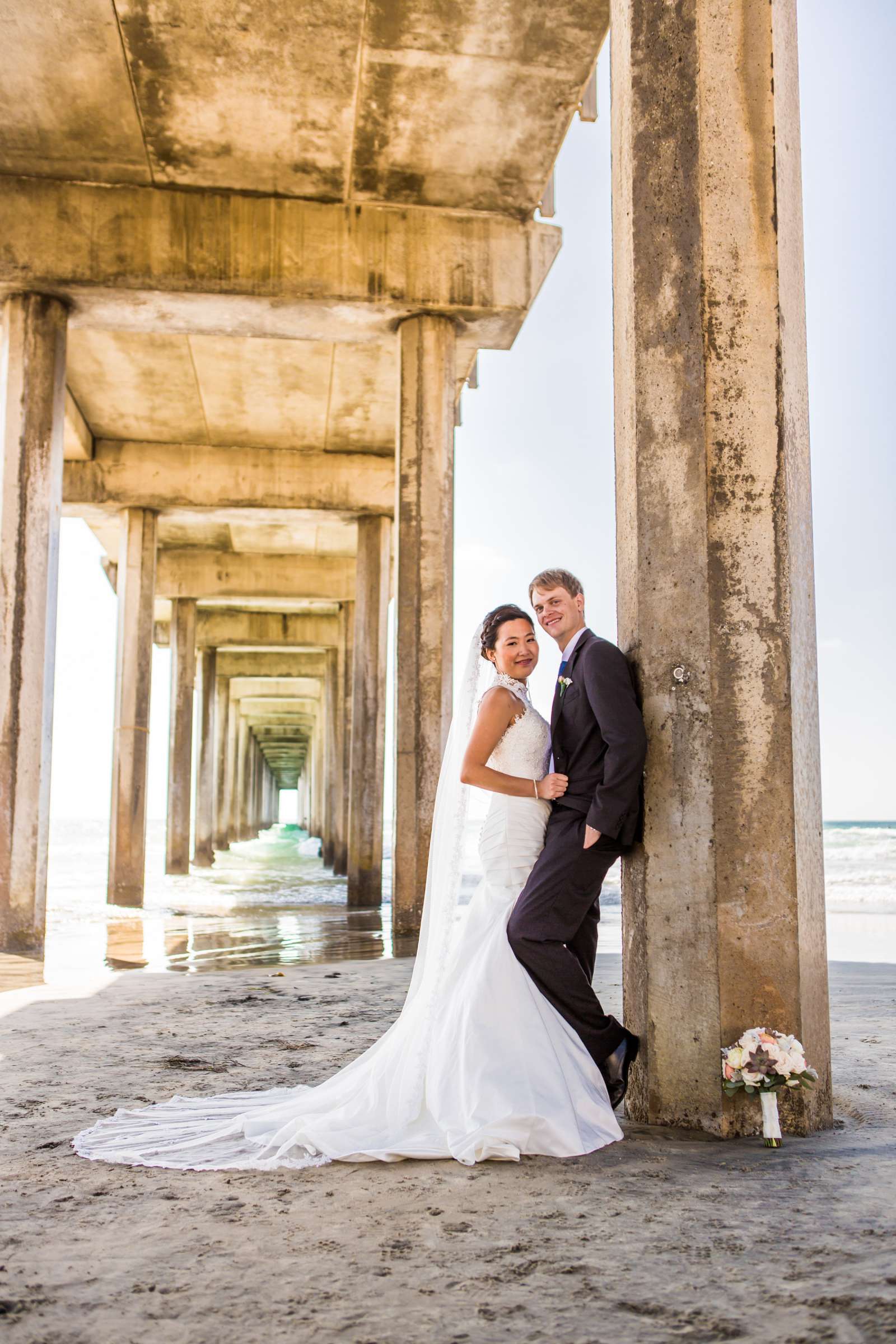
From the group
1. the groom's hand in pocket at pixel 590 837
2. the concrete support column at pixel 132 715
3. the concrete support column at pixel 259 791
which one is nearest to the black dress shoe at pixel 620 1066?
the groom's hand in pocket at pixel 590 837

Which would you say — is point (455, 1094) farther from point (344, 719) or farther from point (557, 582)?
point (344, 719)

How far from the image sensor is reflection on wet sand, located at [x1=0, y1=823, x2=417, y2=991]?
8445 mm

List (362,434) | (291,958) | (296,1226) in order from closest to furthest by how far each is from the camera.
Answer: (296,1226)
(291,958)
(362,434)

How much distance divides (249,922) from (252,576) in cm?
1078

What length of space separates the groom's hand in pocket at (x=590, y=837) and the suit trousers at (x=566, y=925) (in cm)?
3

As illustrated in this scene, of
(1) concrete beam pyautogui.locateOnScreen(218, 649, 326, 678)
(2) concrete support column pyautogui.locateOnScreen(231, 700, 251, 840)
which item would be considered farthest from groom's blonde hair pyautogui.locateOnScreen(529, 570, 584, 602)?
(2) concrete support column pyautogui.locateOnScreen(231, 700, 251, 840)

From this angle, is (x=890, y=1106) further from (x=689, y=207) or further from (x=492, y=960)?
(x=689, y=207)

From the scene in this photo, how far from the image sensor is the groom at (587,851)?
373 centimetres

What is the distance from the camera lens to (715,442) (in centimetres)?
A: 375

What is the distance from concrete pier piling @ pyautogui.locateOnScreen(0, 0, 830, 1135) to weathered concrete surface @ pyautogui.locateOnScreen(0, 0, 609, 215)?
1.4 inches

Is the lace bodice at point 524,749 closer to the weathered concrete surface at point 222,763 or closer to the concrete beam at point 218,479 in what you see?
the concrete beam at point 218,479

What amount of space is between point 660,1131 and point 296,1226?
4.48 ft

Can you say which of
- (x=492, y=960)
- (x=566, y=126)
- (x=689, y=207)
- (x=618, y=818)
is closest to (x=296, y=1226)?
(x=492, y=960)

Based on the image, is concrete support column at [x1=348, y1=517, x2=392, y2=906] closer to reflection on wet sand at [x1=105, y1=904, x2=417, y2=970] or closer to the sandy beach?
reflection on wet sand at [x1=105, y1=904, x2=417, y2=970]
